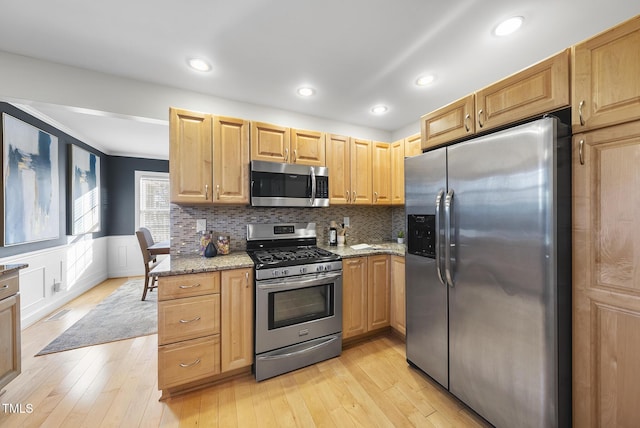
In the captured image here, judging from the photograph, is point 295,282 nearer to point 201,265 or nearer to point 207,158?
point 201,265

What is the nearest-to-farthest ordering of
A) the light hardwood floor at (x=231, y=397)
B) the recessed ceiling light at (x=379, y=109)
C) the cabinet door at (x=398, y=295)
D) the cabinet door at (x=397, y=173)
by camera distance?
1. the light hardwood floor at (x=231, y=397)
2. the cabinet door at (x=398, y=295)
3. the recessed ceiling light at (x=379, y=109)
4. the cabinet door at (x=397, y=173)

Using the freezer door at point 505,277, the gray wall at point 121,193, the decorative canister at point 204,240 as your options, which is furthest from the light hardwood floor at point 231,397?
→ the gray wall at point 121,193

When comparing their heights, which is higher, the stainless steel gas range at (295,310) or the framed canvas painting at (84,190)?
the framed canvas painting at (84,190)

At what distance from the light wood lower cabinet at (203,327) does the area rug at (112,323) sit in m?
1.29

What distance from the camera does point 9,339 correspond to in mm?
1714

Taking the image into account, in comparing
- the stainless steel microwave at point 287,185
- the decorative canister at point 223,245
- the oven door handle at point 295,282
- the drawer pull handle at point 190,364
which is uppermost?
the stainless steel microwave at point 287,185

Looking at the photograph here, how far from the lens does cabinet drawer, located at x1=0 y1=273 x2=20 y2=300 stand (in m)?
1.65

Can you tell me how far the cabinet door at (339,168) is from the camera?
2691mm

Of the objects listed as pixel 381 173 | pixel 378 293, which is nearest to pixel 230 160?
pixel 381 173

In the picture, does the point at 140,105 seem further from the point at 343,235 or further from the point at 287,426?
the point at 287,426

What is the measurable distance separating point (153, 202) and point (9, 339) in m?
3.96

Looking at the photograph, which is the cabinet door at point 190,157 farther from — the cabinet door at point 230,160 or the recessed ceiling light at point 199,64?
the recessed ceiling light at point 199,64

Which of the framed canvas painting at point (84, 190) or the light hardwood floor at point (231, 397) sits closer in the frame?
the light hardwood floor at point (231, 397)

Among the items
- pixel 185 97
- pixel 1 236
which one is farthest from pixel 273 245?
pixel 1 236
